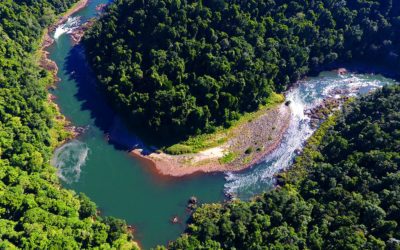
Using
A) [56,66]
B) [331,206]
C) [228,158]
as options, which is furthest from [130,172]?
[56,66]

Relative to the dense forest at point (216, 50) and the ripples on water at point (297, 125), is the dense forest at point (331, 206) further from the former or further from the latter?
the dense forest at point (216, 50)

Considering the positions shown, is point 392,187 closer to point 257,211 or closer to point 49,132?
point 257,211

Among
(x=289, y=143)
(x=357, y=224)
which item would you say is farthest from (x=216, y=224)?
(x=289, y=143)

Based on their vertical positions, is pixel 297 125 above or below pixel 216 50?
below

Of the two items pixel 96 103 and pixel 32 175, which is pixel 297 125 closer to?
pixel 96 103

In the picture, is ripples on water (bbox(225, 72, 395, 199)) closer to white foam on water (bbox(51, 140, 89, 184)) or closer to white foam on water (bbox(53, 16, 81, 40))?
white foam on water (bbox(51, 140, 89, 184))

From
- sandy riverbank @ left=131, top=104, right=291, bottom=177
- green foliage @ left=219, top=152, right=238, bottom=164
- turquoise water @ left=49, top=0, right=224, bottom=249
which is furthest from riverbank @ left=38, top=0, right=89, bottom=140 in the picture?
green foliage @ left=219, top=152, right=238, bottom=164

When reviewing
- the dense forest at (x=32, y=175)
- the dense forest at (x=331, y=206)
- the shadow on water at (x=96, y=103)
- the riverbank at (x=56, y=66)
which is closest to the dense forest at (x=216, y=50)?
the shadow on water at (x=96, y=103)
